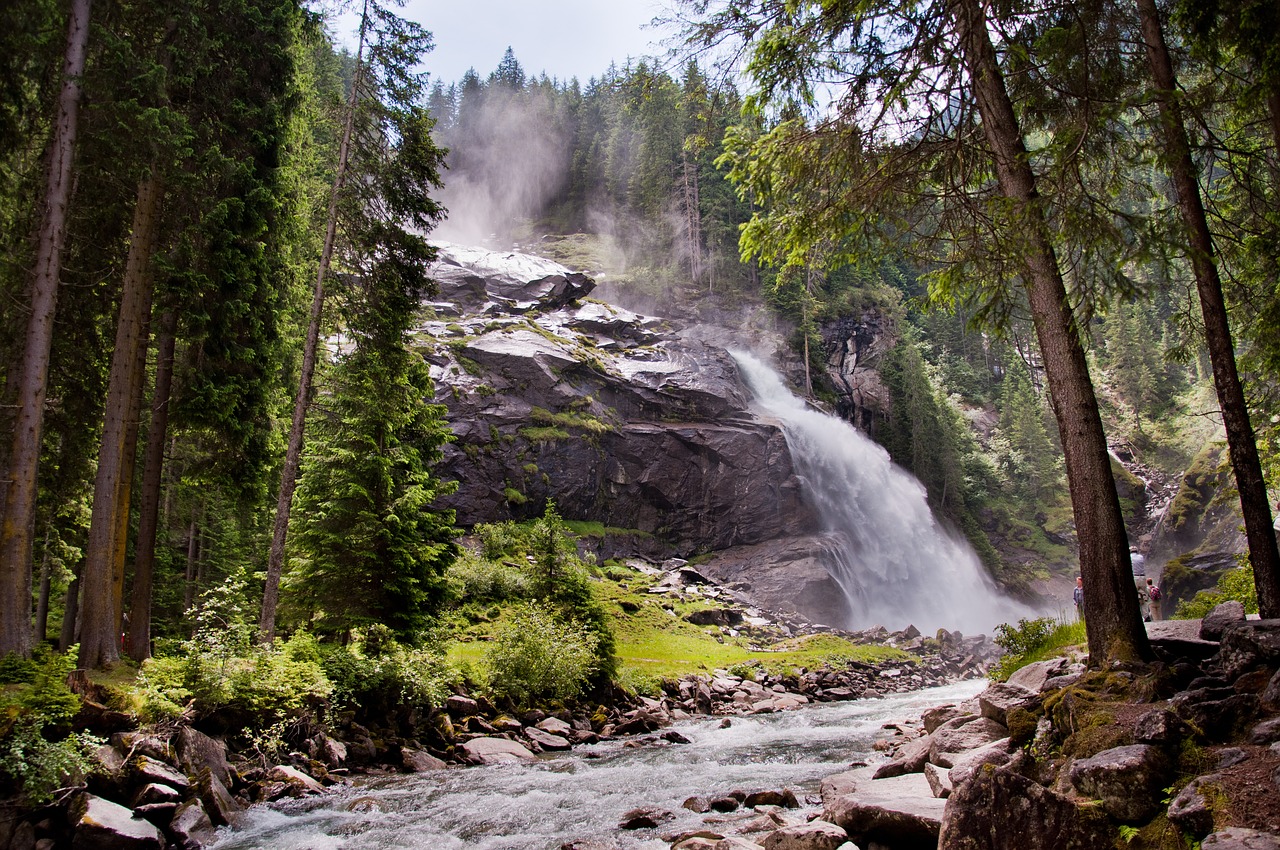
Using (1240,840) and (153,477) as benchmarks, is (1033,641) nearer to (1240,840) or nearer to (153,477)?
(1240,840)

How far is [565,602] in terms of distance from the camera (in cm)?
1953

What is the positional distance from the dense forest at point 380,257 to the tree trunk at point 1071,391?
0.11 ft

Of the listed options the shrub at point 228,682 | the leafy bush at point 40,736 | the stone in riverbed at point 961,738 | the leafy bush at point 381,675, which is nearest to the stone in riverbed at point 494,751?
the leafy bush at point 381,675

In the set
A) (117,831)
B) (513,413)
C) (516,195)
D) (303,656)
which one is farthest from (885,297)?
(117,831)

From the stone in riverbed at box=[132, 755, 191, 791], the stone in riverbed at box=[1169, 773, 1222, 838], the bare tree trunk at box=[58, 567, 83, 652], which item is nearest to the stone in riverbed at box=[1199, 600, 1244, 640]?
the stone in riverbed at box=[1169, 773, 1222, 838]

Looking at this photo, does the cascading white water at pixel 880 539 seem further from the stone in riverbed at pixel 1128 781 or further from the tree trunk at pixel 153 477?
the stone in riverbed at pixel 1128 781

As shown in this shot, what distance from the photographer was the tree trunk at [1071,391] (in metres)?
6.92

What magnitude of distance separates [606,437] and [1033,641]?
104ft

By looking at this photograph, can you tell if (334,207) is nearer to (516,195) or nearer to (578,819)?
(578,819)

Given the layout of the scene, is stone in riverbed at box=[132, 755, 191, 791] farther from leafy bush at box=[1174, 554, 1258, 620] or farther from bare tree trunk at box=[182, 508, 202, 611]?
bare tree trunk at box=[182, 508, 202, 611]

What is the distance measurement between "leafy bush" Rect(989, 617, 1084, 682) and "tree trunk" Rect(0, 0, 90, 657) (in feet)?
44.8

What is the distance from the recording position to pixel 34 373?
9.84 m

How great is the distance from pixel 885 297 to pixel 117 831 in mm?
65146

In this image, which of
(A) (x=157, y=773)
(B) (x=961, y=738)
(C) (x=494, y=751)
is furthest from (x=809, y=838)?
(C) (x=494, y=751)
